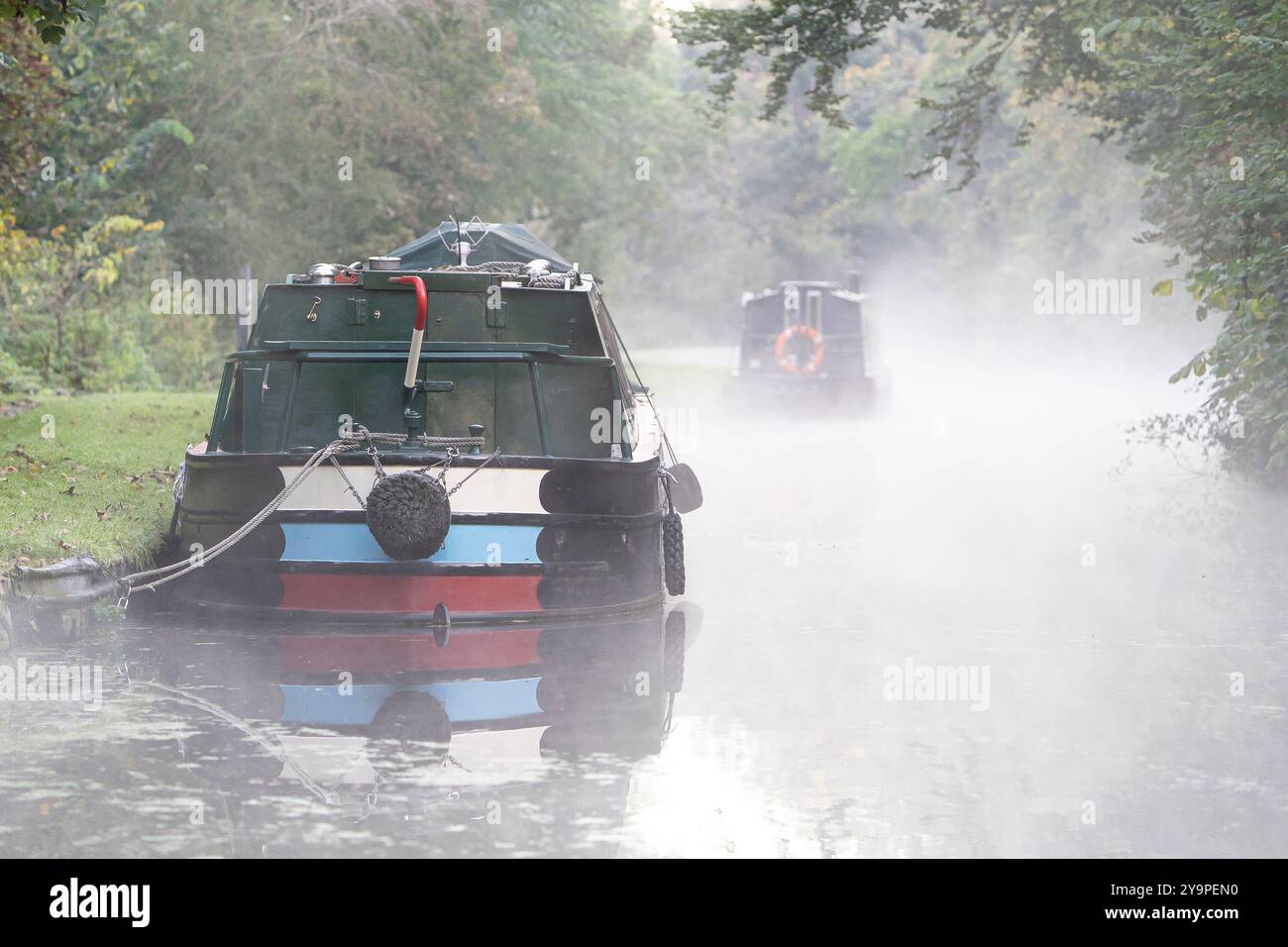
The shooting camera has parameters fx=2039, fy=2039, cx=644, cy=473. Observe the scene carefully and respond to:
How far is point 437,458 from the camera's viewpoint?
1208 centimetres

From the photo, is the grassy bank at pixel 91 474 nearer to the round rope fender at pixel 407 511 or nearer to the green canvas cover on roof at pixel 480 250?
the round rope fender at pixel 407 511

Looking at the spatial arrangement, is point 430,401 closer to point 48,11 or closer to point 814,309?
point 48,11

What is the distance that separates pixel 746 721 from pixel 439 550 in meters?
2.83

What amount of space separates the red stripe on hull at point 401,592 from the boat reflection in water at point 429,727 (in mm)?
142

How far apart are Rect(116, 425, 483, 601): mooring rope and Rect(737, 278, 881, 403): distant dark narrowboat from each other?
81.4 feet

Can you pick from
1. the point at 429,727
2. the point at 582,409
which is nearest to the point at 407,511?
the point at 582,409

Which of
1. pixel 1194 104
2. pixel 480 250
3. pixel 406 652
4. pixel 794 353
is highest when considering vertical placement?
pixel 1194 104

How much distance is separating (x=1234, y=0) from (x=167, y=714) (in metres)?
11.4

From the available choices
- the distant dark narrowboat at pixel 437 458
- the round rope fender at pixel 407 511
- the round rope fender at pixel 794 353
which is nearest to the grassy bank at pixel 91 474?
the distant dark narrowboat at pixel 437 458

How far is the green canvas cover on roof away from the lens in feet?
58.8

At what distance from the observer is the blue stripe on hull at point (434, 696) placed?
9805 millimetres
